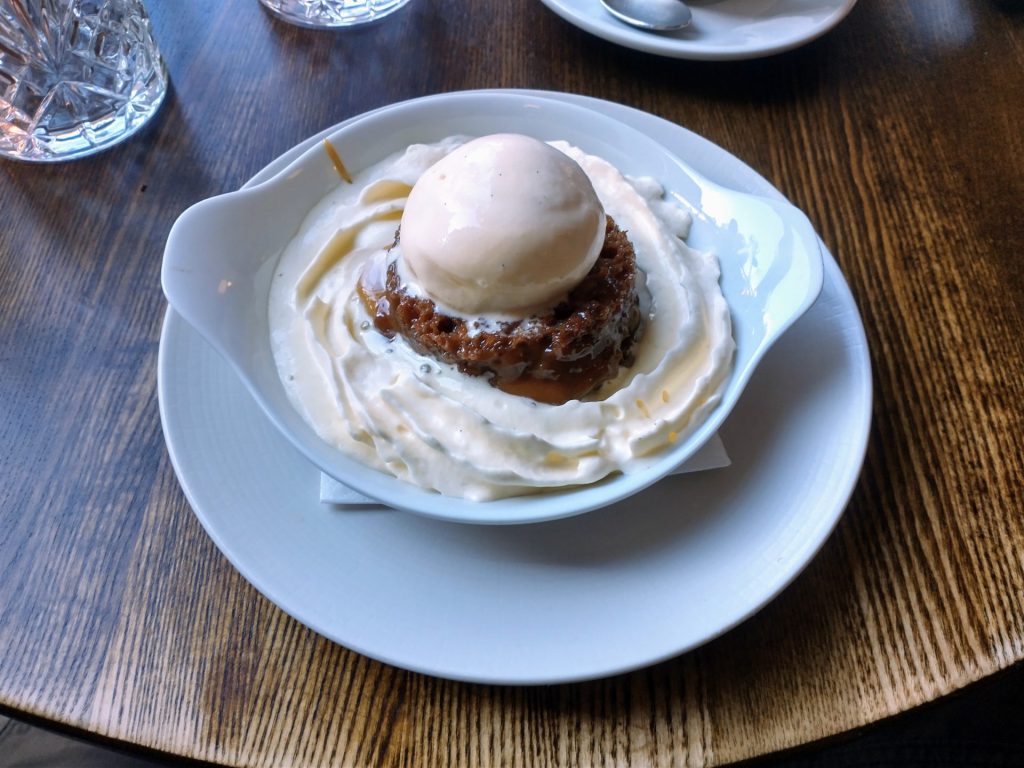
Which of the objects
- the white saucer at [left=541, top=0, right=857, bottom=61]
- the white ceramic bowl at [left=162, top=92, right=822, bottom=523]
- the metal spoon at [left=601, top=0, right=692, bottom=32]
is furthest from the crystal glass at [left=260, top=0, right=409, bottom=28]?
the white ceramic bowl at [left=162, top=92, right=822, bottom=523]

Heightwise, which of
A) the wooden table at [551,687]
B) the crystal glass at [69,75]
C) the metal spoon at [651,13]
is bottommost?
the wooden table at [551,687]

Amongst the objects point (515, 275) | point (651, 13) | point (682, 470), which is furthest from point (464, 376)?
point (651, 13)

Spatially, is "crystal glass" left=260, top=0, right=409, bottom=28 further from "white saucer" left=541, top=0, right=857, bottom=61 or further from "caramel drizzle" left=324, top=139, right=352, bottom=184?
"caramel drizzle" left=324, top=139, right=352, bottom=184

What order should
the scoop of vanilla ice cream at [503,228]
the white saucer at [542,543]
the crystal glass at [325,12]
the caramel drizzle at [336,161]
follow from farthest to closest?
the crystal glass at [325,12] < the caramel drizzle at [336,161] < the scoop of vanilla ice cream at [503,228] < the white saucer at [542,543]

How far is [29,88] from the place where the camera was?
143 cm

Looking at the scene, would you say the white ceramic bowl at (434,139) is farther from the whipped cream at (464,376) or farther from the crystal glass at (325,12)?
the crystal glass at (325,12)

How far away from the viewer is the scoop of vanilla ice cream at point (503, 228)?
917 millimetres

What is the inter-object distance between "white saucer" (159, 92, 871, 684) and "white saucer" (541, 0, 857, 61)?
0.74 metres

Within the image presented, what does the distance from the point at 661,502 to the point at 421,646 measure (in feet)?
1.14

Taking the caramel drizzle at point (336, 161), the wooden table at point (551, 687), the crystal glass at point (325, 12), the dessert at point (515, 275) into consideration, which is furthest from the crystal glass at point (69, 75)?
the dessert at point (515, 275)

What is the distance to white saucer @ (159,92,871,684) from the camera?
32.0 inches

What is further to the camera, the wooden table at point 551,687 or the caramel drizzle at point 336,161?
the caramel drizzle at point 336,161

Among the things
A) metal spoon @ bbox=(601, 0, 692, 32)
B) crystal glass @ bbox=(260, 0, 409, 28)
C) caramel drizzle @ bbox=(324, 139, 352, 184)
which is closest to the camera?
caramel drizzle @ bbox=(324, 139, 352, 184)

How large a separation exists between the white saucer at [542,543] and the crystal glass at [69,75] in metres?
0.71
